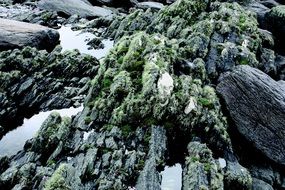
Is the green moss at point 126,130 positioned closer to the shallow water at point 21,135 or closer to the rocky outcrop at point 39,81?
the shallow water at point 21,135

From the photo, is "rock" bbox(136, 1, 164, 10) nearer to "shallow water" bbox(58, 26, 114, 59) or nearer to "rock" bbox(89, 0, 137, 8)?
"rock" bbox(89, 0, 137, 8)

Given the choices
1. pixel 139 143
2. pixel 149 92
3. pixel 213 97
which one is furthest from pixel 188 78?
pixel 139 143

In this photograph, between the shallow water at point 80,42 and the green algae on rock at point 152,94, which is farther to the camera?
the shallow water at point 80,42

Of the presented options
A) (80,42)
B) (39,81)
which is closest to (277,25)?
(80,42)

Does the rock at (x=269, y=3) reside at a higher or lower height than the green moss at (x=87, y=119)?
lower

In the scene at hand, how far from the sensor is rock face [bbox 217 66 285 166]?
25.4m

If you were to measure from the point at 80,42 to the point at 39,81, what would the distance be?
14.9m

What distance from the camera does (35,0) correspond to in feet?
228

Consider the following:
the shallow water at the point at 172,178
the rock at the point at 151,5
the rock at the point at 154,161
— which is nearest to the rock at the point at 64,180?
the rock at the point at 154,161

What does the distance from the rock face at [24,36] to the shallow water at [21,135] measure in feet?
40.9

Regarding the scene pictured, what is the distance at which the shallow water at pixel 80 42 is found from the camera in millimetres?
46719

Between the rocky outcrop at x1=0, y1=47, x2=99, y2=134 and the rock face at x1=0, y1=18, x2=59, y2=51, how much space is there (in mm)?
2393

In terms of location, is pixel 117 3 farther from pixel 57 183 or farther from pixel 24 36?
pixel 57 183

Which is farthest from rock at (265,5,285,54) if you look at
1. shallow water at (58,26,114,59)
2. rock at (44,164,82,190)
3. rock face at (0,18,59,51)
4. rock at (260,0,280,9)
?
rock at (44,164,82,190)
